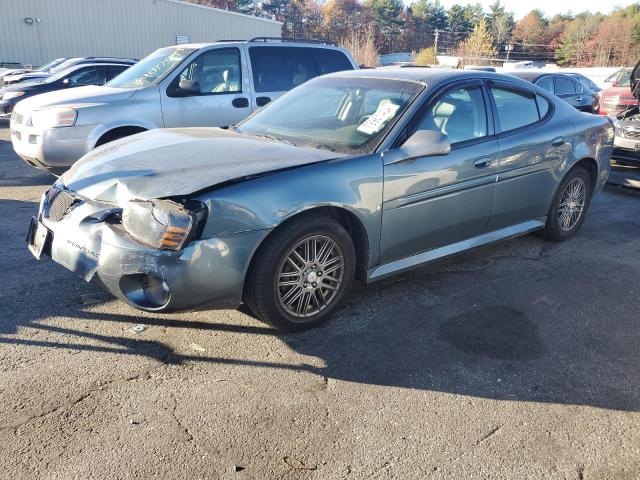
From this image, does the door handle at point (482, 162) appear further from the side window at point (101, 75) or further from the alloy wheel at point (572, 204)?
the side window at point (101, 75)

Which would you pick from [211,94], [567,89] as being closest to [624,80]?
[567,89]

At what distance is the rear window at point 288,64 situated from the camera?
24.4 ft

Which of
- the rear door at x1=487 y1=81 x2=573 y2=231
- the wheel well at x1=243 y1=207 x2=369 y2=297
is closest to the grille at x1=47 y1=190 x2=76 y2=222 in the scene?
the wheel well at x1=243 y1=207 x2=369 y2=297

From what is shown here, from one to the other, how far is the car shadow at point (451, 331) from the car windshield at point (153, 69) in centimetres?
323

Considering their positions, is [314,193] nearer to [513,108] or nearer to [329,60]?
[513,108]

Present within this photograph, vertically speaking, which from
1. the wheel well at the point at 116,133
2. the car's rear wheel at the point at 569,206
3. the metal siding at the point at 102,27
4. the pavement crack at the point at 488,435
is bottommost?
the pavement crack at the point at 488,435

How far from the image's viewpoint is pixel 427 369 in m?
3.17

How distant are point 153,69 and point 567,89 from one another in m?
9.90

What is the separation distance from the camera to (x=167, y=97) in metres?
6.89

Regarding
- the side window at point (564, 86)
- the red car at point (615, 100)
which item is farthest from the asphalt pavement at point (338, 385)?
the red car at point (615, 100)

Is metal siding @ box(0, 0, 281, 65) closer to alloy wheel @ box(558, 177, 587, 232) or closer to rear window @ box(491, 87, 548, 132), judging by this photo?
rear window @ box(491, 87, 548, 132)

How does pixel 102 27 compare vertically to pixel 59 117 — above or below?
above

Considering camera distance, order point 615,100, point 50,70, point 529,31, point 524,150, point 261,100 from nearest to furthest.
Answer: point 524,150
point 261,100
point 50,70
point 615,100
point 529,31

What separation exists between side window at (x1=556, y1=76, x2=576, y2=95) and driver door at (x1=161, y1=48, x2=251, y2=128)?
855 centimetres
